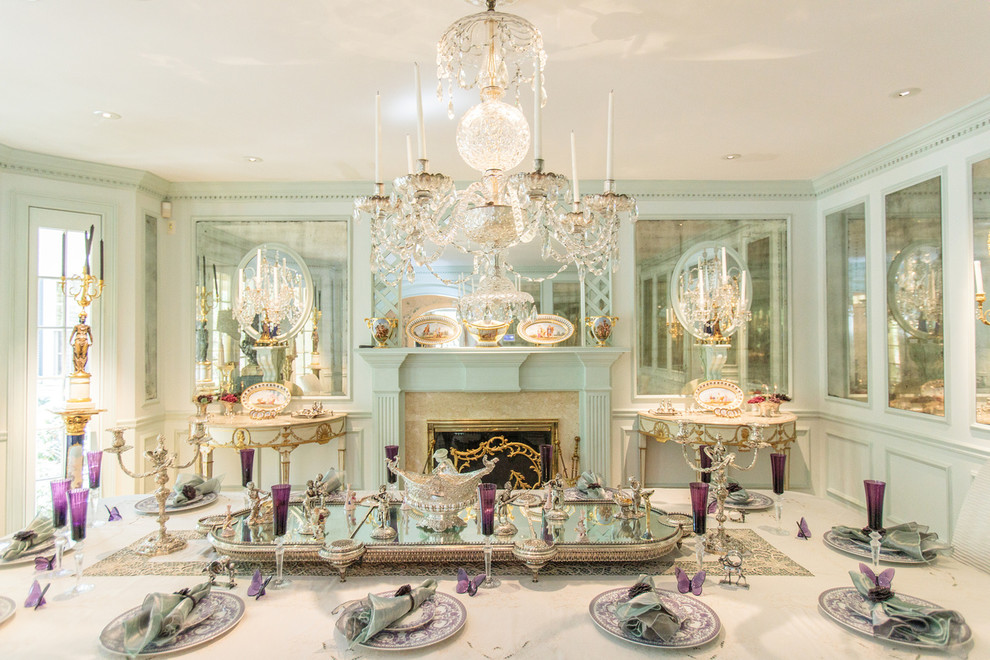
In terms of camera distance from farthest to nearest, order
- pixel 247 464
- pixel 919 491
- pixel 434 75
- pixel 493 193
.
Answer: pixel 919 491
pixel 434 75
pixel 247 464
pixel 493 193

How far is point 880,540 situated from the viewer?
1.66m

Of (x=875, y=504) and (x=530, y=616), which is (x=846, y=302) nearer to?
(x=875, y=504)

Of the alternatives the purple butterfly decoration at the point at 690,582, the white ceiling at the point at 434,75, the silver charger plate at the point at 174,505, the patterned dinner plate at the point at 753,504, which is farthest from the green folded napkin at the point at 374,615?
the white ceiling at the point at 434,75

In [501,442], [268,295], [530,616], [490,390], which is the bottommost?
[501,442]

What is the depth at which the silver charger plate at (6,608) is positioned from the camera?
129 cm

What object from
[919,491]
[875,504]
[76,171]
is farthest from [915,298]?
[76,171]

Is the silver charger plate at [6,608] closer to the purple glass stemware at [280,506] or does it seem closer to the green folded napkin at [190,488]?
the purple glass stemware at [280,506]

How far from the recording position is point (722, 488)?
174cm

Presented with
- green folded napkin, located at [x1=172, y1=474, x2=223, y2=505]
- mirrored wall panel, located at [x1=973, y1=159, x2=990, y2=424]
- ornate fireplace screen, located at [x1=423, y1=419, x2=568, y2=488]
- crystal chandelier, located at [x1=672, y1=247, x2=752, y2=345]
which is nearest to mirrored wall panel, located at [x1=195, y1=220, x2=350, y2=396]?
ornate fireplace screen, located at [x1=423, y1=419, x2=568, y2=488]

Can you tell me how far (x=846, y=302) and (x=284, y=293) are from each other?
12.8 feet

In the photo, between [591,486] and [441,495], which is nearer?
[441,495]

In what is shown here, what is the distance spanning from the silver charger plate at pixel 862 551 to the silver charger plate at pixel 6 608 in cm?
212

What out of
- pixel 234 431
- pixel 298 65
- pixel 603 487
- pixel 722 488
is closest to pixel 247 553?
pixel 603 487

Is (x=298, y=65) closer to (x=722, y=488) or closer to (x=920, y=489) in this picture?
(x=722, y=488)
